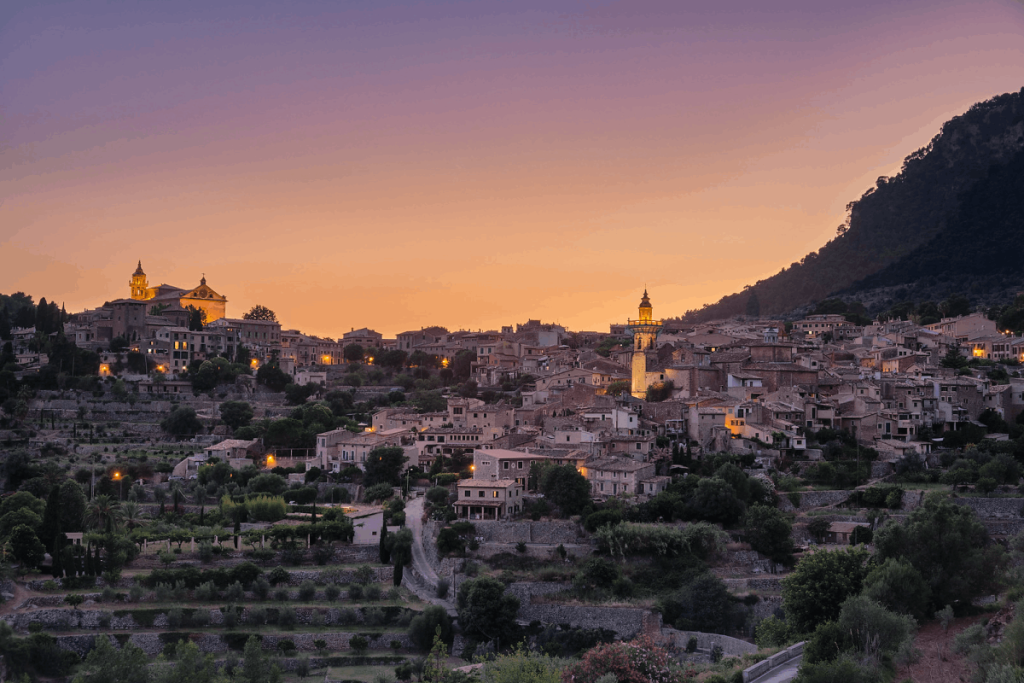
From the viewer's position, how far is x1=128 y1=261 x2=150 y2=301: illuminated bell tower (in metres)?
67.9

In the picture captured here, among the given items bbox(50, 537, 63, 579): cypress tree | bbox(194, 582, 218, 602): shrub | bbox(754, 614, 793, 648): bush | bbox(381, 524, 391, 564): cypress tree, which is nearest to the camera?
bbox(754, 614, 793, 648): bush

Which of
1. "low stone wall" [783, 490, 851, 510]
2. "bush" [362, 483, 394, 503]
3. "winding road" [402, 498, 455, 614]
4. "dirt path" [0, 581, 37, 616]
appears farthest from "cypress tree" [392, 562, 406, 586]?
"low stone wall" [783, 490, 851, 510]

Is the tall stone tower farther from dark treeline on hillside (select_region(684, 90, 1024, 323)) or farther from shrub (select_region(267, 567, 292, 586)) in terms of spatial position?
dark treeline on hillside (select_region(684, 90, 1024, 323))

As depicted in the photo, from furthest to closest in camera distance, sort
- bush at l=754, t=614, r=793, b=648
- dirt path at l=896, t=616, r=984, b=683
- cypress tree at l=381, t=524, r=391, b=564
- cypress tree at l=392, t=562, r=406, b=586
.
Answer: cypress tree at l=381, t=524, r=391, b=564
cypress tree at l=392, t=562, r=406, b=586
bush at l=754, t=614, r=793, b=648
dirt path at l=896, t=616, r=984, b=683

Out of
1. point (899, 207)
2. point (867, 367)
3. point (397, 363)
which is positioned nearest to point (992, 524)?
point (867, 367)

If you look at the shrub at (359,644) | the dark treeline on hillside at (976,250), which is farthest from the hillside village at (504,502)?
the dark treeline on hillside at (976,250)

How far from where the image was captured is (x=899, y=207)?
3487 inches

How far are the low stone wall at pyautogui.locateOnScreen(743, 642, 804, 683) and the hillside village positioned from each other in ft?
0.29

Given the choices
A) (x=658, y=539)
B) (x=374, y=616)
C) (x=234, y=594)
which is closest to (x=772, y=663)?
(x=658, y=539)

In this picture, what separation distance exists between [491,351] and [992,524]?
34.9m

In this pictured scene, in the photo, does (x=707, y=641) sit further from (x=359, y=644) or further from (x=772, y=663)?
(x=359, y=644)

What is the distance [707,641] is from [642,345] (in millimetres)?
24396

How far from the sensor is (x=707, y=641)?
76.9 ft

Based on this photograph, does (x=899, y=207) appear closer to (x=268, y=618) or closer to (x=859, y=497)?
(x=859, y=497)
